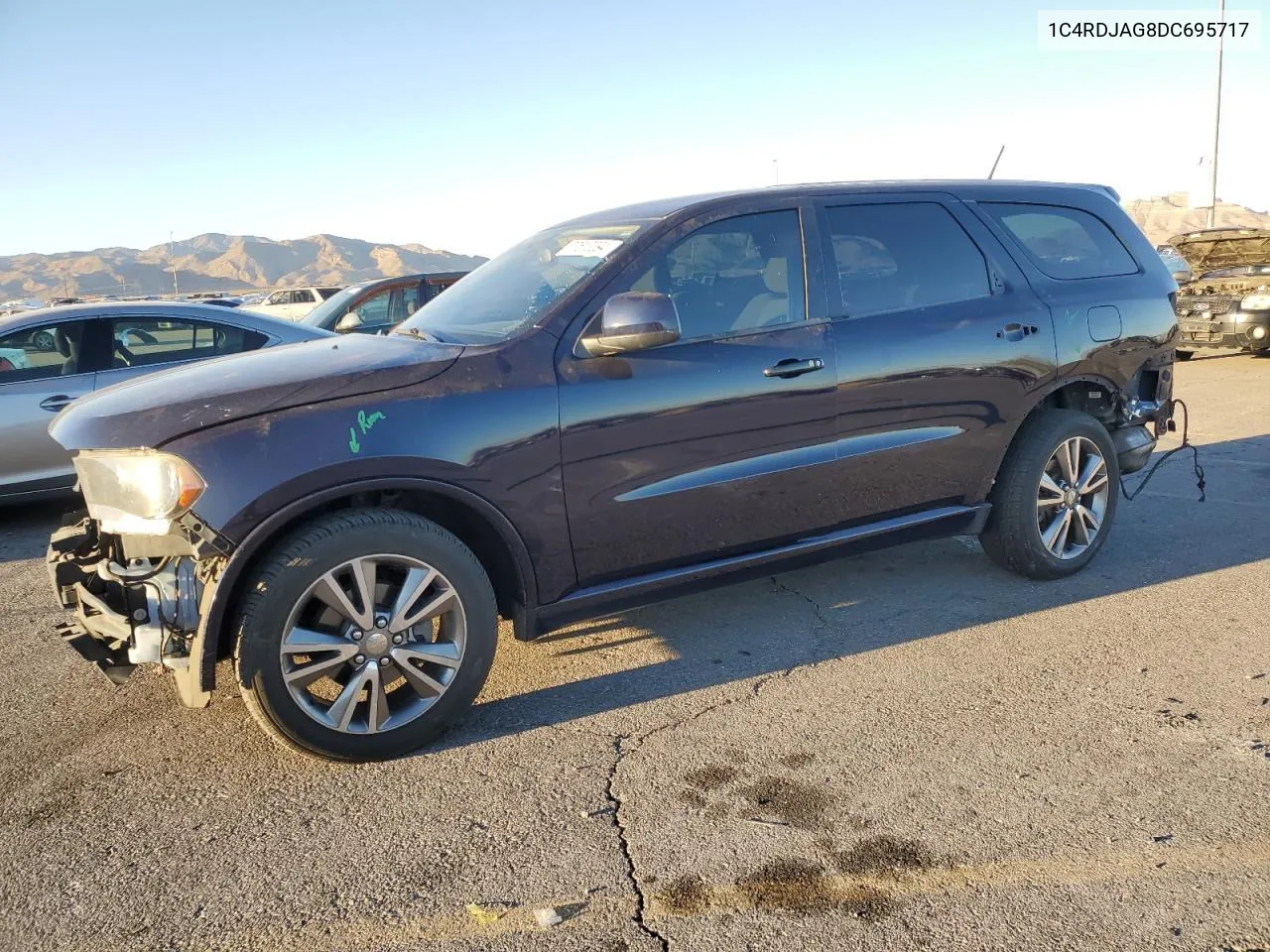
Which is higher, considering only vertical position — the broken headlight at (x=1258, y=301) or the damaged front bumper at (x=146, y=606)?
the damaged front bumper at (x=146, y=606)

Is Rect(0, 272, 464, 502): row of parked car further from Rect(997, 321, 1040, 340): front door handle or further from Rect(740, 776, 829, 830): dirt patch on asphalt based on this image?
Rect(740, 776, 829, 830): dirt patch on asphalt

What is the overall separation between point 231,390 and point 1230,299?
46.6ft

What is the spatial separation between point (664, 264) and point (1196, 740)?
8.07 ft

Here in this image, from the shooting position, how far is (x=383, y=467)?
313 centimetres

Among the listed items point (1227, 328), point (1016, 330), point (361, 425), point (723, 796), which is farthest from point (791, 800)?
point (1227, 328)

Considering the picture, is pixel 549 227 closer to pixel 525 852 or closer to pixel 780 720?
pixel 780 720

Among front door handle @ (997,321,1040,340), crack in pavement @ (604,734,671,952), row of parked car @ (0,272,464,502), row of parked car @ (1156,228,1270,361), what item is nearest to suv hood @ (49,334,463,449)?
crack in pavement @ (604,734,671,952)

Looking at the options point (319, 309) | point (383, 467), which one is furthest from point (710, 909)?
point (319, 309)

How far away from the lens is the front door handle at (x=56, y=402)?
6410 millimetres

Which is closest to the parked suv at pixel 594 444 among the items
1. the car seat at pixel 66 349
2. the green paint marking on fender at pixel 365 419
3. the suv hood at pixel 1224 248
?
the green paint marking on fender at pixel 365 419

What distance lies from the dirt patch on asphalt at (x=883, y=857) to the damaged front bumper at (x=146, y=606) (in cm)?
199

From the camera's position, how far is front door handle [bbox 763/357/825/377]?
384cm

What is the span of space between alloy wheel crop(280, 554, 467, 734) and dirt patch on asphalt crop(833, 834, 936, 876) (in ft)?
4.63

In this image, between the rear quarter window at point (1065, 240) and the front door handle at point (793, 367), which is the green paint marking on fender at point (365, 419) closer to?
the front door handle at point (793, 367)
